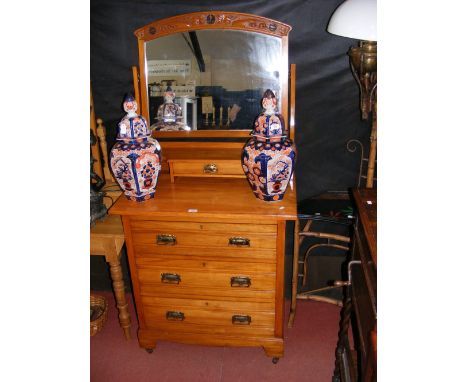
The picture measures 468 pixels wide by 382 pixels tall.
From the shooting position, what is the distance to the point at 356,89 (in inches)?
85.0

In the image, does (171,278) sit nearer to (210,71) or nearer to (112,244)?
(112,244)

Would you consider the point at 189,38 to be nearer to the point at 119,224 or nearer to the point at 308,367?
the point at 119,224

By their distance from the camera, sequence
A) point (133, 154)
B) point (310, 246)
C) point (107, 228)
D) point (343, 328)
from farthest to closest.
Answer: point (310, 246) < point (107, 228) < point (133, 154) < point (343, 328)

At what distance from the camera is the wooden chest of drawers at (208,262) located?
1738 millimetres

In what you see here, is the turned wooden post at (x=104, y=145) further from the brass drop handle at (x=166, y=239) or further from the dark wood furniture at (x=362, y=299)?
the dark wood furniture at (x=362, y=299)

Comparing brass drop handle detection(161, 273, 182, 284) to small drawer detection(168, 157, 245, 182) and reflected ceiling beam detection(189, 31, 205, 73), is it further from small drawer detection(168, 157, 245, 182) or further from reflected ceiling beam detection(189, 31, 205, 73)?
reflected ceiling beam detection(189, 31, 205, 73)

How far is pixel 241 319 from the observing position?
76.9 inches

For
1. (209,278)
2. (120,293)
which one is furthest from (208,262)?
(120,293)

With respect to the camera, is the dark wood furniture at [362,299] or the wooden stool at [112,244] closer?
the dark wood furniture at [362,299]

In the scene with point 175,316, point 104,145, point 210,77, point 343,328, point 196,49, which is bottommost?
point 175,316

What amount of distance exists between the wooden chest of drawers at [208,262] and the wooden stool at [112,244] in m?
0.16

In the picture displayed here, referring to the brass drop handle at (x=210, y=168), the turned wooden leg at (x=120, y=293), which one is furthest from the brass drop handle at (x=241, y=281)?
the turned wooden leg at (x=120, y=293)

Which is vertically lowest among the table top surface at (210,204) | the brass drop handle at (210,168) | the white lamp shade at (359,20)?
the table top surface at (210,204)
